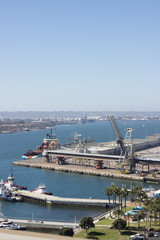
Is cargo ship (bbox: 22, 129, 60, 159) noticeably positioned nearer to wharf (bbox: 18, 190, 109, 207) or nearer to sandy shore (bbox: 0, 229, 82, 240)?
wharf (bbox: 18, 190, 109, 207)

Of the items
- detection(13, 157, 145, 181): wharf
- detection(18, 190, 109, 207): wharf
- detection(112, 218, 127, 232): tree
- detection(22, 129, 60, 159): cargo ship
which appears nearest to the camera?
detection(112, 218, 127, 232): tree

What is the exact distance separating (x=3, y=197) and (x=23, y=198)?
2.59 meters

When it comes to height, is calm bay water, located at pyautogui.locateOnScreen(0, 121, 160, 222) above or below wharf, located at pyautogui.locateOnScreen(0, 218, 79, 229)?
below

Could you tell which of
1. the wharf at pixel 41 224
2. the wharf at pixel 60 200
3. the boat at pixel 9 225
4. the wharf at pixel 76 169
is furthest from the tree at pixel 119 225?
the wharf at pixel 76 169

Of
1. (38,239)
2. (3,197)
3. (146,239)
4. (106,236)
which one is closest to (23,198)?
(3,197)

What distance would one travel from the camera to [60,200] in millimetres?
39375

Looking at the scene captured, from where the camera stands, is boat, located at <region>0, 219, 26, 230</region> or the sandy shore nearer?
the sandy shore

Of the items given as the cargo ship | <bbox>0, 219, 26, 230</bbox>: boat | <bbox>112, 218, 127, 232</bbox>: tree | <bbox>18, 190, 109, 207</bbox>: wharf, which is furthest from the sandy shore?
the cargo ship

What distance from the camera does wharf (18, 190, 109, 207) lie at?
37.8 m

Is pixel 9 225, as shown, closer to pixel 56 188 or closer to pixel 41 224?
pixel 41 224

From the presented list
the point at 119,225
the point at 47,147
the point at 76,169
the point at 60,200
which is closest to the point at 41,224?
the point at 119,225

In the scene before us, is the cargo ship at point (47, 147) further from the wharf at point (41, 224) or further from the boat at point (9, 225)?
the boat at point (9, 225)

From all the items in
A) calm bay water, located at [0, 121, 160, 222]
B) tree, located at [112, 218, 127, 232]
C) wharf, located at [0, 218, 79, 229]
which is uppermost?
tree, located at [112, 218, 127, 232]

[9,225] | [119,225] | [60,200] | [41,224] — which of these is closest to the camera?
[119,225]
